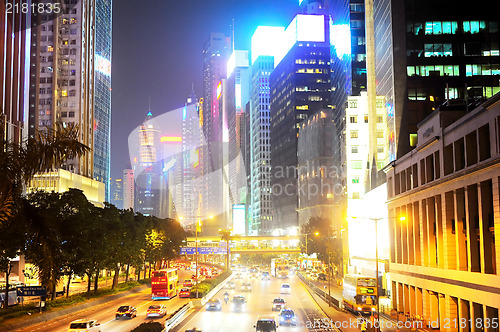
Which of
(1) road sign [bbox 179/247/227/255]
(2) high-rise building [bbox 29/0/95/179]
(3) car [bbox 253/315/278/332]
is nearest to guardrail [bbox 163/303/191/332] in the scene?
(3) car [bbox 253/315/278/332]

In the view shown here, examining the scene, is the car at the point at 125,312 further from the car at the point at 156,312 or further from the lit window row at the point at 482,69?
the lit window row at the point at 482,69

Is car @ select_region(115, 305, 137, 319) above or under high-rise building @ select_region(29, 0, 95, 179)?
under

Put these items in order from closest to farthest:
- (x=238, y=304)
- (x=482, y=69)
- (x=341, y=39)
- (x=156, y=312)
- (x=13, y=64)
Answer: (x=156, y=312)
(x=238, y=304)
(x=482, y=69)
(x=13, y=64)
(x=341, y=39)

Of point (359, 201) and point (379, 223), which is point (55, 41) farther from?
point (379, 223)

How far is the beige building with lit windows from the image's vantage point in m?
41.7

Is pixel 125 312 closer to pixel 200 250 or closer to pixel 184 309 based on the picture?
pixel 184 309

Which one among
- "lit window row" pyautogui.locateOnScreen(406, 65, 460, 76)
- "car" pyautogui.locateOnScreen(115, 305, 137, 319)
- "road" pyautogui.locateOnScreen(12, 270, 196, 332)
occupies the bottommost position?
"road" pyautogui.locateOnScreen(12, 270, 196, 332)

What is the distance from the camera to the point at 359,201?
11638 cm

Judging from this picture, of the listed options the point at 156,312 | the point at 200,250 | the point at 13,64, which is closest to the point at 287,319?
the point at 156,312

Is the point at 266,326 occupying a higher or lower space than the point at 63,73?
lower

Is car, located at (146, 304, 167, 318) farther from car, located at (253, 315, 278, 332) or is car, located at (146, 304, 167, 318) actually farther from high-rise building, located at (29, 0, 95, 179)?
high-rise building, located at (29, 0, 95, 179)

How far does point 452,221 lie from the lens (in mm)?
50625

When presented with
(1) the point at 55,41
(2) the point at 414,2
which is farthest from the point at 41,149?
(1) the point at 55,41

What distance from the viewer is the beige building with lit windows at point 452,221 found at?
1642 inches
